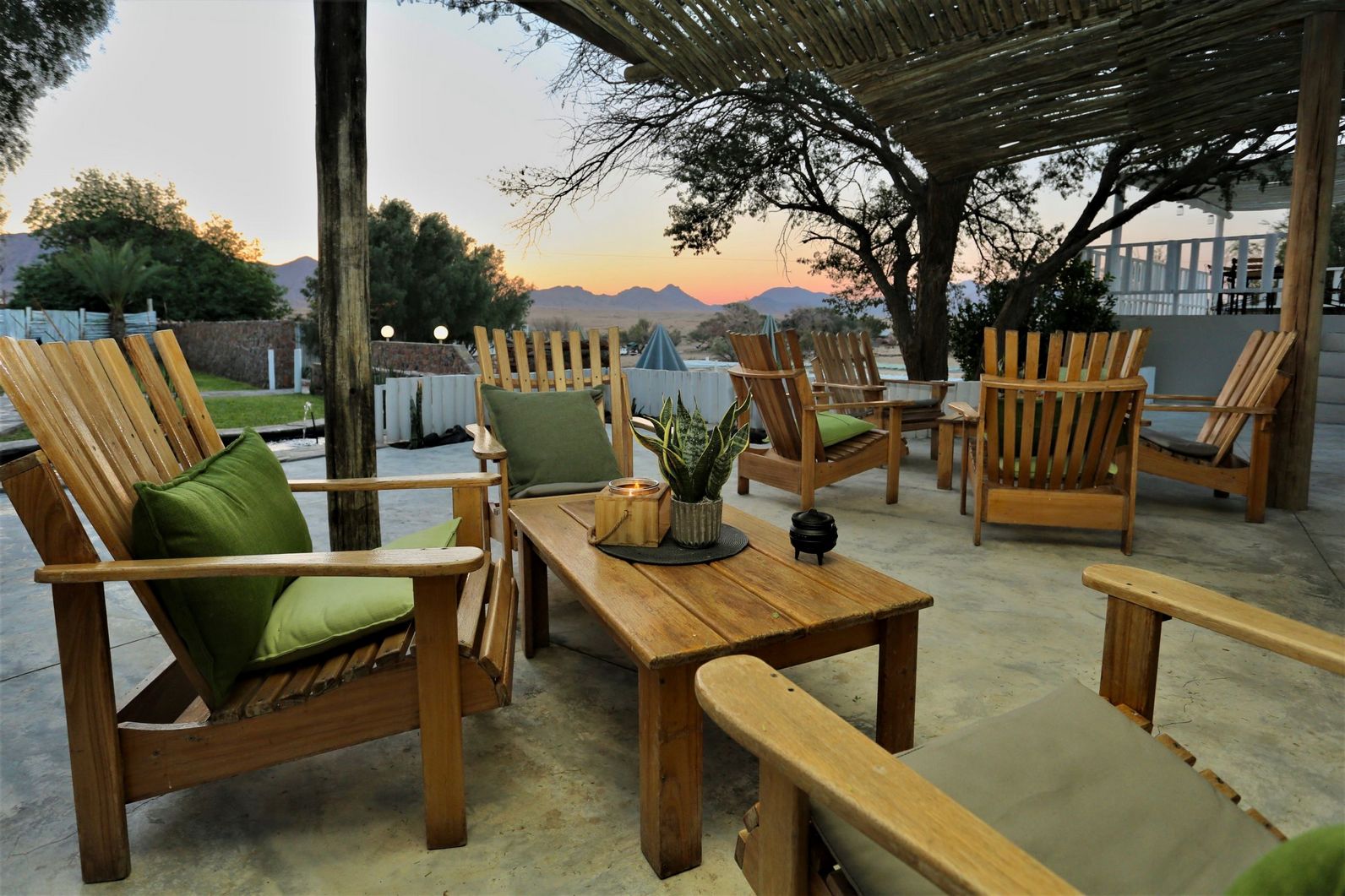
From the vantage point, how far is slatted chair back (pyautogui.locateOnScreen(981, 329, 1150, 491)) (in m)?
3.44

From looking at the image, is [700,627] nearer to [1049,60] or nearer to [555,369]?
[555,369]

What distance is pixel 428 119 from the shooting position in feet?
39.0

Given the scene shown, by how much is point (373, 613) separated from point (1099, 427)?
329 centimetres

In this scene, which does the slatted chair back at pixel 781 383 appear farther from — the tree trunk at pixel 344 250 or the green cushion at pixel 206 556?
the green cushion at pixel 206 556

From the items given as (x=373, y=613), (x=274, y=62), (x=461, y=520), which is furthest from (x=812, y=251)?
(x=373, y=613)

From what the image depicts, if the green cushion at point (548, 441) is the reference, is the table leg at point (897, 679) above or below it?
below

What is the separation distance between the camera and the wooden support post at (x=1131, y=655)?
4.03 ft

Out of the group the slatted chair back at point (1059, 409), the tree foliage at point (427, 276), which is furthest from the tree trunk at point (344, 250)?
the tree foliage at point (427, 276)

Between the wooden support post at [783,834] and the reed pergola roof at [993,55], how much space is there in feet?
12.0

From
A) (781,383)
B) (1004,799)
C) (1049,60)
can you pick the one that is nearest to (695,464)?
(1004,799)

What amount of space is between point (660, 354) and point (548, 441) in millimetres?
6380

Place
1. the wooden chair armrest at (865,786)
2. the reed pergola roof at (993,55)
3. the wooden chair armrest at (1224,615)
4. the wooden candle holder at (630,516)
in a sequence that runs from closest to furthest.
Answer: the wooden chair armrest at (865,786) → the wooden chair armrest at (1224,615) → the wooden candle holder at (630,516) → the reed pergola roof at (993,55)

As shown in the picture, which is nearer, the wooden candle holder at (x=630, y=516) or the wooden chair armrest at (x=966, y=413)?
the wooden candle holder at (x=630, y=516)

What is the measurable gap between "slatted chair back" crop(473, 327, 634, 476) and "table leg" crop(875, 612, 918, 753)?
66.9 inches
